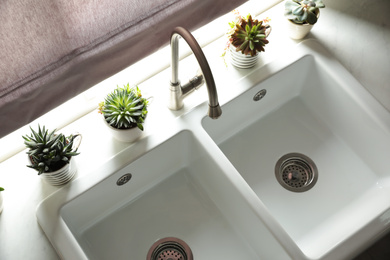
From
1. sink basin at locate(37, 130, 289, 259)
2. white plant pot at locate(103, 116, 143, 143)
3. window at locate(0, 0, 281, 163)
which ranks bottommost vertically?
sink basin at locate(37, 130, 289, 259)

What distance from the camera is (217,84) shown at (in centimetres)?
131

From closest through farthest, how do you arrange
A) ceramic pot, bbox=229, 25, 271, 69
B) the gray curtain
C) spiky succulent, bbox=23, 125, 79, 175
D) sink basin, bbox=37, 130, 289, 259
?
the gray curtain → spiky succulent, bbox=23, 125, 79, 175 → sink basin, bbox=37, 130, 289, 259 → ceramic pot, bbox=229, 25, 271, 69

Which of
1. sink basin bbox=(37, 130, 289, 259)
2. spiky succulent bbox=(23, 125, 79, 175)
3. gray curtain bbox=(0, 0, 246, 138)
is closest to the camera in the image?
gray curtain bbox=(0, 0, 246, 138)

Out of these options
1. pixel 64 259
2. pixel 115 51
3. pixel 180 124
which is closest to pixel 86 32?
pixel 115 51

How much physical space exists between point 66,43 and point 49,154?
0.92 ft

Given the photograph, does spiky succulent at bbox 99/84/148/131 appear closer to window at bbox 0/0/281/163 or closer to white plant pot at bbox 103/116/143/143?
white plant pot at bbox 103/116/143/143

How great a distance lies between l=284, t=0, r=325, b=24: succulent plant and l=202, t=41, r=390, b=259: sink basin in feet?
0.29

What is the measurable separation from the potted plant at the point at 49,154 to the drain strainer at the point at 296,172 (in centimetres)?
62

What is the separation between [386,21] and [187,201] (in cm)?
85

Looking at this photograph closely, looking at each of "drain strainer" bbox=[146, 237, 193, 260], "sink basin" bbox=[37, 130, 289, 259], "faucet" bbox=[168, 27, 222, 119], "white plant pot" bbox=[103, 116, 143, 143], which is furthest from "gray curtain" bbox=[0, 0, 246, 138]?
"drain strainer" bbox=[146, 237, 193, 260]

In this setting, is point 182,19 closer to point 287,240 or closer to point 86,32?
point 86,32

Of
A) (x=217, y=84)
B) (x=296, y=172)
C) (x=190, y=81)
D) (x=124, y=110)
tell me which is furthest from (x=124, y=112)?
(x=296, y=172)

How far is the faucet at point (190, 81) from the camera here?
3.17 ft

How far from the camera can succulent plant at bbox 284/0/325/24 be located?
130 centimetres
